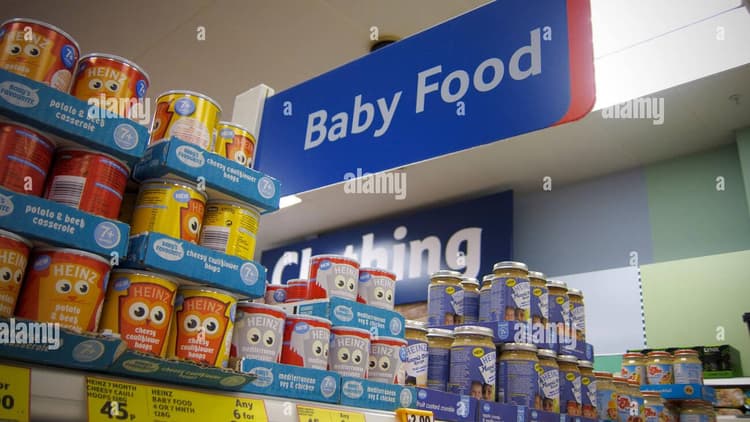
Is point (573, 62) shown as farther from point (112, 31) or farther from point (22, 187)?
point (112, 31)

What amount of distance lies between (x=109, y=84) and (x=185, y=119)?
163 millimetres

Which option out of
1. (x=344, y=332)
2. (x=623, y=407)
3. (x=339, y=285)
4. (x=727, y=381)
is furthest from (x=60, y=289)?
(x=727, y=381)

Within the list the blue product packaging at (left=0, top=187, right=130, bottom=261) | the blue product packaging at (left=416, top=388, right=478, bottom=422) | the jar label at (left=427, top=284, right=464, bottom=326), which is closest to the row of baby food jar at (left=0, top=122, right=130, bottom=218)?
the blue product packaging at (left=0, top=187, right=130, bottom=261)

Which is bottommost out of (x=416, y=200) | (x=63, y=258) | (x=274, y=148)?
(x=63, y=258)

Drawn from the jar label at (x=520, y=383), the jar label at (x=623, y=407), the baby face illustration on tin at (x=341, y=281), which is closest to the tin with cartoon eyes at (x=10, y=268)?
the baby face illustration on tin at (x=341, y=281)

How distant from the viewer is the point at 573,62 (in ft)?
4.68

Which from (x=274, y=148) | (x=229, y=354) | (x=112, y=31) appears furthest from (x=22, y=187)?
(x=112, y=31)

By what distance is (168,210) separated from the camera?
3.60 feet

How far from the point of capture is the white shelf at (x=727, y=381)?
360 centimetres

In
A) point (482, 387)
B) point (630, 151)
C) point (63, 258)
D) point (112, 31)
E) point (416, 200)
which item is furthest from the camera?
point (416, 200)

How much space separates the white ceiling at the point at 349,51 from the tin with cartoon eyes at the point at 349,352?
2.42m

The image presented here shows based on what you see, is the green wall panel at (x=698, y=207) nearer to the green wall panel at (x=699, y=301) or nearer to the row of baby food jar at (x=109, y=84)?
the green wall panel at (x=699, y=301)

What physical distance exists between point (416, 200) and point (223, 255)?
191 inches

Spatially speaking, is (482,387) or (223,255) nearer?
(223,255)
